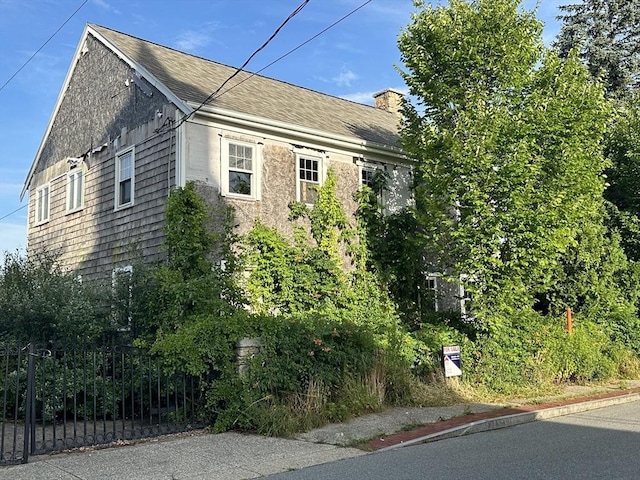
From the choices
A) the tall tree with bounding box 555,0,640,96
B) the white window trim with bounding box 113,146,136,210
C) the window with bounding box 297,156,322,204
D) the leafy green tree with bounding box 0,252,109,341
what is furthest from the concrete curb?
the tall tree with bounding box 555,0,640,96

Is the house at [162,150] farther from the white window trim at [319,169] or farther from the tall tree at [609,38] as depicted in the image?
the tall tree at [609,38]

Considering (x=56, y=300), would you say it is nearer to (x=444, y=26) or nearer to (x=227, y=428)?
(x=227, y=428)

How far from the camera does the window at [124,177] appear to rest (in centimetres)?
1491

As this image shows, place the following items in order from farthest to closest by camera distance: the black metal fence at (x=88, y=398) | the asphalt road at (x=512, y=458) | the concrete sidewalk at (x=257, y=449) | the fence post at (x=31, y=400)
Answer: the black metal fence at (x=88, y=398) → the fence post at (x=31, y=400) → the concrete sidewalk at (x=257, y=449) → the asphalt road at (x=512, y=458)

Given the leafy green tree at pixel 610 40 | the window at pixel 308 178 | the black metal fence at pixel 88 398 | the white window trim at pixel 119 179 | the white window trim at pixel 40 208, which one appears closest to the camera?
the black metal fence at pixel 88 398

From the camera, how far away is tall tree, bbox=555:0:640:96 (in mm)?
28453

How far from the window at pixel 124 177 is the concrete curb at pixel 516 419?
31.5ft

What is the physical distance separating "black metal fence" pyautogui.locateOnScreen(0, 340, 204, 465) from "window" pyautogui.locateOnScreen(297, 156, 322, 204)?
20.9 ft

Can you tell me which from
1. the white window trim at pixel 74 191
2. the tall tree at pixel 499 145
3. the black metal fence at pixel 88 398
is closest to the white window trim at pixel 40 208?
the white window trim at pixel 74 191

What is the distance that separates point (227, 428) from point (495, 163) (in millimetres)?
7699

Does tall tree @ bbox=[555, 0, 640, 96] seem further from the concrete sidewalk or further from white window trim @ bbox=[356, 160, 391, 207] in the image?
the concrete sidewalk

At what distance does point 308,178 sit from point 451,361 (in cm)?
598

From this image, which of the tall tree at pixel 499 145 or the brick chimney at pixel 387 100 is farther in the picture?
the brick chimney at pixel 387 100

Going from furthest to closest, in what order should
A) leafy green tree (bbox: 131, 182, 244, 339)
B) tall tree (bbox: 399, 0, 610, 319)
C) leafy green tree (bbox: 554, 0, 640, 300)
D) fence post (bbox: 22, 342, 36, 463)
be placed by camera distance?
1. leafy green tree (bbox: 554, 0, 640, 300)
2. tall tree (bbox: 399, 0, 610, 319)
3. leafy green tree (bbox: 131, 182, 244, 339)
4. fence post (bbox: 22, 342, 36, 463)
